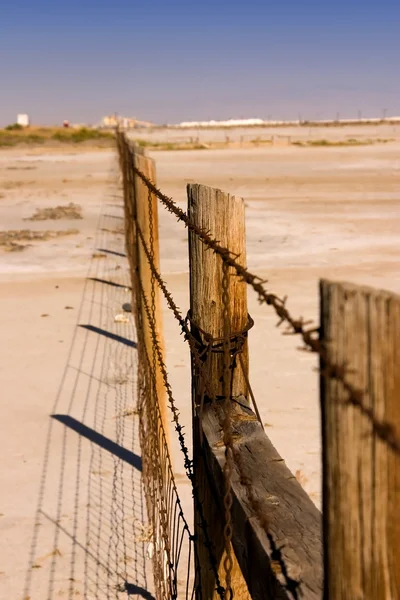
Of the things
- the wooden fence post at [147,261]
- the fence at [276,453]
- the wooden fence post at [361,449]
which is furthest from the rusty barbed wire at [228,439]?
the wooden fence post at [147,261]

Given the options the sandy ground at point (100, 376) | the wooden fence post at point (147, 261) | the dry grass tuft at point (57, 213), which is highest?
the wooden fence post at point (147, 261)

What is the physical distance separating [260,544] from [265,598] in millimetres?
88

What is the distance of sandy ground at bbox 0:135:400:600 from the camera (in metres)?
4.54

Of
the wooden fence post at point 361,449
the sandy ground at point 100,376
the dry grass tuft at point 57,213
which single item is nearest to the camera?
the wooden fence post at point 361,449

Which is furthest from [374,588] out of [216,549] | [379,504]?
[216,549]

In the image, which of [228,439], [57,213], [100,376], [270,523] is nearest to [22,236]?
[57,213]

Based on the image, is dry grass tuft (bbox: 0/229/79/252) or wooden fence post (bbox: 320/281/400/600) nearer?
wooden fence post (bbox: 320/281/400/600)

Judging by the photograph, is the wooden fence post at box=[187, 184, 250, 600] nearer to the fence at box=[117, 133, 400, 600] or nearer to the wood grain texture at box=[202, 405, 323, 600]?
the fence at box=[117, 133, 400, 600]

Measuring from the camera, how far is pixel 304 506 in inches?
61.6

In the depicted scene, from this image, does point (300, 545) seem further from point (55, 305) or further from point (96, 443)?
point (55, 305)

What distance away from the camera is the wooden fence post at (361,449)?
2.96ft

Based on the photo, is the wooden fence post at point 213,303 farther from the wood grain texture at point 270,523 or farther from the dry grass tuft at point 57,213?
the dry grass tuft at point 57,213

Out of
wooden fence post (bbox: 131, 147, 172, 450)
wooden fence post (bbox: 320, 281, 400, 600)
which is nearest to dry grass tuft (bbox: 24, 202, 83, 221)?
wooden fence post (bbox: 131, 147, 172, 450)

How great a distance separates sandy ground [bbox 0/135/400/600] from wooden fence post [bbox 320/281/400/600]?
328cm
